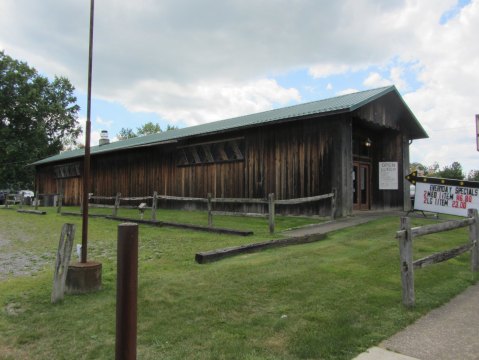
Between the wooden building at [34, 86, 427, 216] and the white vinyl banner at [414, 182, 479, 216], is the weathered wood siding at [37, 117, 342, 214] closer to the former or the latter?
the wooden building at [34, 86, 427, 216]

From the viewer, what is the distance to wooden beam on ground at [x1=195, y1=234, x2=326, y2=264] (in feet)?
22.6

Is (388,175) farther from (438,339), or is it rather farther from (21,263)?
(21,263)

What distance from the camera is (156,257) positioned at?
7.57 metres

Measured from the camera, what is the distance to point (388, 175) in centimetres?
1647

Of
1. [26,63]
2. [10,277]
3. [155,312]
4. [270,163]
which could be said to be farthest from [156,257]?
[26,63]

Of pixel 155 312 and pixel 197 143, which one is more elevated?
pixel 197 143

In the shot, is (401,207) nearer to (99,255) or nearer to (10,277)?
(99,255)

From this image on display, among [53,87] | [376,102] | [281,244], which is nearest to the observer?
[281,244]

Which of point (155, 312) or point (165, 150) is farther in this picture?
point (165, 150)

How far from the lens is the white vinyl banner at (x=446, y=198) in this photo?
11.2 meters

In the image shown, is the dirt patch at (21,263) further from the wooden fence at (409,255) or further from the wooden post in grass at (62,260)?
the wooden fence at (409,255)

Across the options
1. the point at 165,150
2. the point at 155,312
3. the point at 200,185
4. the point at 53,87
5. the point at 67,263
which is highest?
the point at 53,87

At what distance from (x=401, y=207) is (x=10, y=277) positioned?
16.4 m

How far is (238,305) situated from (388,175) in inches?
528
